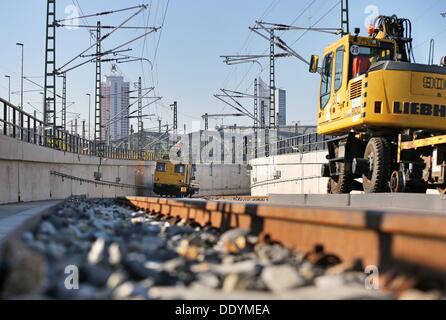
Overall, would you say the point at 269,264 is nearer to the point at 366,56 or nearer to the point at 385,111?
the point at 385,111

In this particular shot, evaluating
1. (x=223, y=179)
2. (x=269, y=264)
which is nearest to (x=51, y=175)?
(x=269, y=264)

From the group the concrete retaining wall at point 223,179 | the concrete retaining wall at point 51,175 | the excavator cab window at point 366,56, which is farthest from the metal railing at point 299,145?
the concrete retaining wall at point 223,179

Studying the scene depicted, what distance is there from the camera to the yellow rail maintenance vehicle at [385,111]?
13445mm

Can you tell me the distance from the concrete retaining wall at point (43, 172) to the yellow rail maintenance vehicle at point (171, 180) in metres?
5.00

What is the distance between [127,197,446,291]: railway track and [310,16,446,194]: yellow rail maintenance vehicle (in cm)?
794

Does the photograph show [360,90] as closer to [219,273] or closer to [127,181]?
[219,273]

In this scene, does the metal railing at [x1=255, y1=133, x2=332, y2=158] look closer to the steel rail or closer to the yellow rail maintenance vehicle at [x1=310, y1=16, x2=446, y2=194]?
the yellow rail maintenance vehicle at [x1=310, y1=16, x2=446, y2=194]

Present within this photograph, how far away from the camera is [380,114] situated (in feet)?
46.6

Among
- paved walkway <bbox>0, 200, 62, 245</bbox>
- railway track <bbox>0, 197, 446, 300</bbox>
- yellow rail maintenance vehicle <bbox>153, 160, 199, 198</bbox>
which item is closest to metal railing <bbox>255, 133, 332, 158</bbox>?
yellow rail maintenance vehicle <bbox>153, 160, 199, 198</bbox>

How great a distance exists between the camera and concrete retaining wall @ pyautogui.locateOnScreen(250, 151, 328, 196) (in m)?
32.9

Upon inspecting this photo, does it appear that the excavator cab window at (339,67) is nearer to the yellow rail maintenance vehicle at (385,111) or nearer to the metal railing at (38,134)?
the yellow rail maintenance vehicle at (385,111)

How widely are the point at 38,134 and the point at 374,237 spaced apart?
944 inches

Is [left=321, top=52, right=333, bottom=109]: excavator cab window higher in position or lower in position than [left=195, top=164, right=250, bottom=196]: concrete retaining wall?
higher
